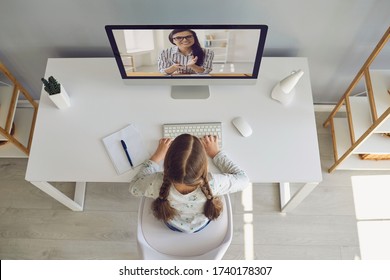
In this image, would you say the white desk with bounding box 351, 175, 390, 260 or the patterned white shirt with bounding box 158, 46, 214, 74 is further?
the white desk with bounding box 351, 175, 390, 260

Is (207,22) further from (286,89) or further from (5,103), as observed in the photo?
(5,103)

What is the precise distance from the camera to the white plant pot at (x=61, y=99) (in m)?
1.57

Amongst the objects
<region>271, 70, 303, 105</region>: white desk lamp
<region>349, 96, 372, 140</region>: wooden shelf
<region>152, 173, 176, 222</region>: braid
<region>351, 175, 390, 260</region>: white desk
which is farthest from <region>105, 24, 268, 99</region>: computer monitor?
<region>351, 175, 390, 260</region>: white desk

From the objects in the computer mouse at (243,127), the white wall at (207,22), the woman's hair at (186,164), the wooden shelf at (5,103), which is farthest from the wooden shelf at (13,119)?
the computer mouse at (243,127)

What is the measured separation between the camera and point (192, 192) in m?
1.33

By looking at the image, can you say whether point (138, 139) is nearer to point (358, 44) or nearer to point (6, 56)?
point (6, 56)

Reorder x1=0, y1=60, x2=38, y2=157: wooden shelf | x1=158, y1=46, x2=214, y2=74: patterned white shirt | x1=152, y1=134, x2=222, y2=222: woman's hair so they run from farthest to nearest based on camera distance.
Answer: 1. x1=0, y1=60, x2=38, y2=157: wooden shelf
2. x1=158, y1=46, x2=214, y2=74: patterned white shirt
3. x1=152, y1=134, x2=222, y2=222: woman's hair

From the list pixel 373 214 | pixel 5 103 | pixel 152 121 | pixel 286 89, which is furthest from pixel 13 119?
pixel 373 214

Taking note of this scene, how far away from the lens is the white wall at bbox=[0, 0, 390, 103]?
1.55 m

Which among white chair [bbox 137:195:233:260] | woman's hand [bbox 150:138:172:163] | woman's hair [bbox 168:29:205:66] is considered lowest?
white chair [bbox 137:195:233:260]

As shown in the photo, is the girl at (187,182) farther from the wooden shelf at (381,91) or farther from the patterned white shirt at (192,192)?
the wooden shelf at (381,91)

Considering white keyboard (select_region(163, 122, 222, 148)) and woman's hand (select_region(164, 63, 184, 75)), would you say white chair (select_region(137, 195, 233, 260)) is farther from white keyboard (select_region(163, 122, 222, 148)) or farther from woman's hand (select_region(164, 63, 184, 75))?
woman's hand (select_region(164, 63, 184, 75))

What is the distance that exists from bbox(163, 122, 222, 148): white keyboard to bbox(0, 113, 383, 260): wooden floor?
74 cm
